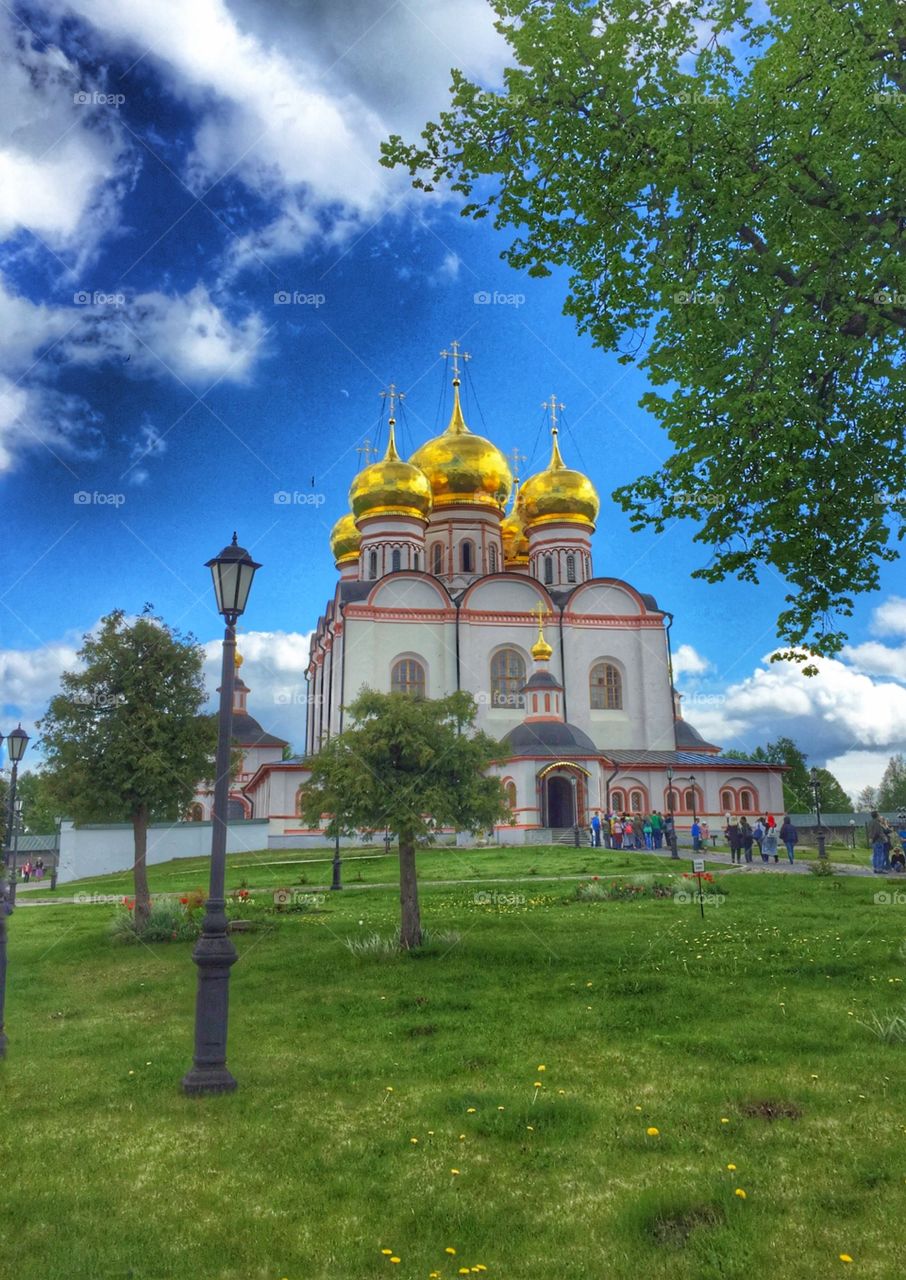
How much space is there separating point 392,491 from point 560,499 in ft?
27.1

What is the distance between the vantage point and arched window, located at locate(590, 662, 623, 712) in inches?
1635

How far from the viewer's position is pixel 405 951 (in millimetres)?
11047

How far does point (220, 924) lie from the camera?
6922 millimetres

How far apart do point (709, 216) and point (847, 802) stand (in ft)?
288

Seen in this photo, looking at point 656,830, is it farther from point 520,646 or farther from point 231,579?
point 231,579

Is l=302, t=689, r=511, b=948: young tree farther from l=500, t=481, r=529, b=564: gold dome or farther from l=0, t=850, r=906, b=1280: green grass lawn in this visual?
l=500, t=481, r=529, b=564: gold dome

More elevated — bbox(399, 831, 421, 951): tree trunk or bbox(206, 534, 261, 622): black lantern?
bbox(206, 534, 261, 622): black lantern

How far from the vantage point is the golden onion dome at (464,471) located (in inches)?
1805

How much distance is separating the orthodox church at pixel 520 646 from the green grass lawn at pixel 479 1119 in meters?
24.7

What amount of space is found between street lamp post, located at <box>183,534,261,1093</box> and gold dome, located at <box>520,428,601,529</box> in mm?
38719

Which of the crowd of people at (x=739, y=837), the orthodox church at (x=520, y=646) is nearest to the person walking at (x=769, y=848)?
the crowd of people at (x=739, y=837)

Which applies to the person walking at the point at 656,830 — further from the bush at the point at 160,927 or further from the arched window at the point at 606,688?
the bush at the point at 160,927

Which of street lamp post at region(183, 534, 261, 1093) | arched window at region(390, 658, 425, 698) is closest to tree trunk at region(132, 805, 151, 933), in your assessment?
street lamp post at region(183, 534, 261, 1093)

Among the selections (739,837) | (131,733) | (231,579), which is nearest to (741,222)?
(231,579)
